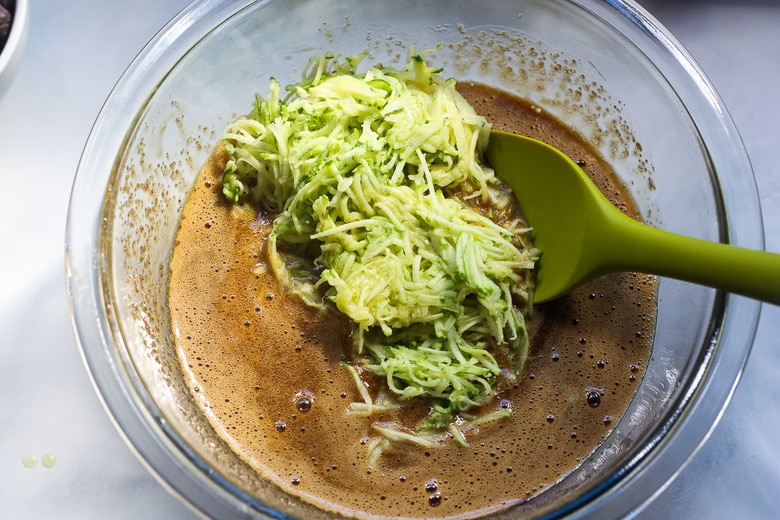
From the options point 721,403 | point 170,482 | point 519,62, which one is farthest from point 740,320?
point 170,482

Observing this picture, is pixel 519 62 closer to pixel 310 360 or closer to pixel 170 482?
pixel 310 360

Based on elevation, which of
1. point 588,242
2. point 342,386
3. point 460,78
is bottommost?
point 342,386

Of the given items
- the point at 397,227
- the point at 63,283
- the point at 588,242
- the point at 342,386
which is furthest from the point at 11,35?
the point at 588,242

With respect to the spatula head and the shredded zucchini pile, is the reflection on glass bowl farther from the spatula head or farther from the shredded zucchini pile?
the spatula head

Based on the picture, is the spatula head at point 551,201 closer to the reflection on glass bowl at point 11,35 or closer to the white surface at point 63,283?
the white surface at point 63,283

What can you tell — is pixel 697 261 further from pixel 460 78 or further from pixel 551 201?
pixel 460 78

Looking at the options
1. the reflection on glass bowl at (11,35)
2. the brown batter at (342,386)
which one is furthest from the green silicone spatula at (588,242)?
the reflection on glass bowl at (11,35)
